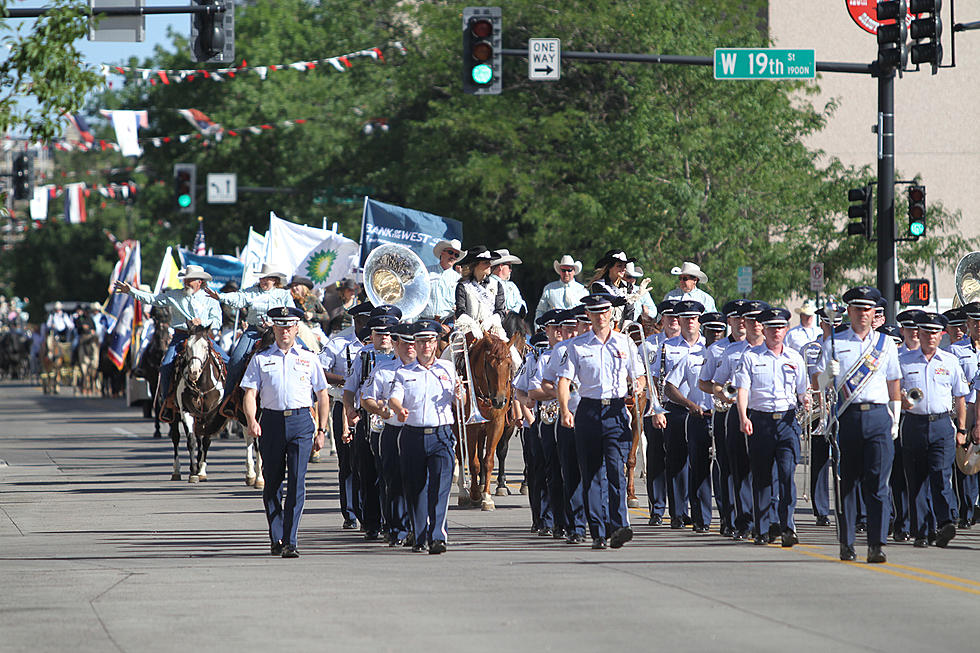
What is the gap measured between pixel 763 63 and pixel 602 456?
1015 centimetres

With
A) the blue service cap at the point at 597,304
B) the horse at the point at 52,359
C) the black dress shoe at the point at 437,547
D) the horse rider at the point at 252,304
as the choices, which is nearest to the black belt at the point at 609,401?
the blue service cap at the point at 597,304

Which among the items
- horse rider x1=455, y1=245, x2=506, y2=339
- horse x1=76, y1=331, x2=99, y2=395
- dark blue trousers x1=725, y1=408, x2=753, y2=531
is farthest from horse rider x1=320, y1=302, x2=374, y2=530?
horse x1=76, y1=331, x2=99, y2=395

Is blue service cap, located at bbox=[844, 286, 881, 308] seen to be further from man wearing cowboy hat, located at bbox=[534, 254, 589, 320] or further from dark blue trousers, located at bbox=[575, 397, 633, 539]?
man wearing cowboy hat, located at bbox=[534, 254, 589, 320]

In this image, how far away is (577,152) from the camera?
36.8 metres

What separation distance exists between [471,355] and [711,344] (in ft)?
8.76

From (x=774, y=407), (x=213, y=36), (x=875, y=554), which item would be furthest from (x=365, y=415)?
(x=213, y=36)

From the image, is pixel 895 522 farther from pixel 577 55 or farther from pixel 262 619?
pixel 577 55

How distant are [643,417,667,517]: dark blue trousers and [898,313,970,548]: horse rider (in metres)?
2.40

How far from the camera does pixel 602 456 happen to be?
45.5 ft

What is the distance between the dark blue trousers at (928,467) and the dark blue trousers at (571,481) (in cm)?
280

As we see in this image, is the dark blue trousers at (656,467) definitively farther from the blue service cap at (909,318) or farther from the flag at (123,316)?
the flag at (123,316)

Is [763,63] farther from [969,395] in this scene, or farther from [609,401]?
[609,401]

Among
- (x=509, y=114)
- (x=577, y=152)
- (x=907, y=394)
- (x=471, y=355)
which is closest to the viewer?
(x=907, y=394)

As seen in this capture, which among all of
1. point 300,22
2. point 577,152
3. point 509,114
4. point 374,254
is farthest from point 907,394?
point 300,22
